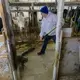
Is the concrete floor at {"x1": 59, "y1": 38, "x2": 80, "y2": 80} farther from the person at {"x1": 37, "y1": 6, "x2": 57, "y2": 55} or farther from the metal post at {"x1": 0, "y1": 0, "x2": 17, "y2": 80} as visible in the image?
the metal post at {"x1": 0, "y1": 0, "x2": 17, "y2": 80}

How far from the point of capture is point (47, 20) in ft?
10.3

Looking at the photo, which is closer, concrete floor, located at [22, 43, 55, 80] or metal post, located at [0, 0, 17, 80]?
metal post, located at [0, 0, 17, 80]

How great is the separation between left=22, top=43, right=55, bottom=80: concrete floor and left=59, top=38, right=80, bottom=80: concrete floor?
26 cm

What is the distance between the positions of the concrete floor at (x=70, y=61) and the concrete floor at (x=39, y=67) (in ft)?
0.84

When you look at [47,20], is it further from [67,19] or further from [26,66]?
[67,19]

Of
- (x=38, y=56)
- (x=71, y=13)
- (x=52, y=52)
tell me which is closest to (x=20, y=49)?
(x=38, y=56)

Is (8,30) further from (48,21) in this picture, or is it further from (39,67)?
(39,67)

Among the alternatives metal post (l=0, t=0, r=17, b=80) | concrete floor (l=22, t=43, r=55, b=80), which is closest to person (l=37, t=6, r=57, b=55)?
concrete floor (l=22, t=43, r=55, b=80)

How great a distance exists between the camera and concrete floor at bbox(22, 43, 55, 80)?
2.89 metres

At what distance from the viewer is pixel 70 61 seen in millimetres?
3318

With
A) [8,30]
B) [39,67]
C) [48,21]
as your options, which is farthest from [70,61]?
[8,30]

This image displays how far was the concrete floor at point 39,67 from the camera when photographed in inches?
114

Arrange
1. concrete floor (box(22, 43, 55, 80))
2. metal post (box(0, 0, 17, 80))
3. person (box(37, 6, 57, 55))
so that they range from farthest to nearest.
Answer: person (box(37, 6, 57, 55)) → concrete floor (box(22, 43, 55, 80)) → metal post (box(0, 0, 17, 80))

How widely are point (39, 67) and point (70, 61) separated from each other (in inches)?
27.4
